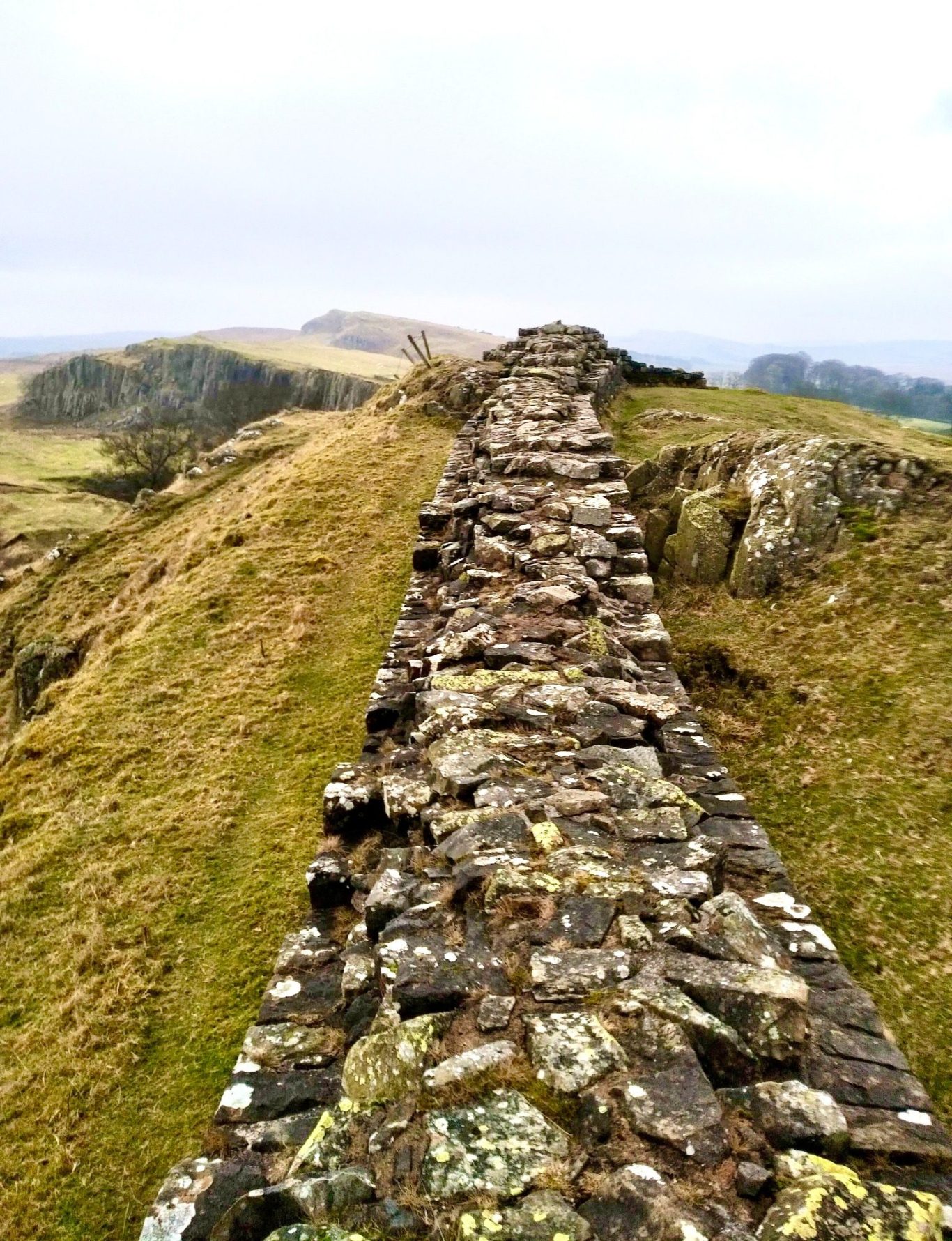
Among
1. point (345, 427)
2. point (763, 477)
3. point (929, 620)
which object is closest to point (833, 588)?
point (929, 620)

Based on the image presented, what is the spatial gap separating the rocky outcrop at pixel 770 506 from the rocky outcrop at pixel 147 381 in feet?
439

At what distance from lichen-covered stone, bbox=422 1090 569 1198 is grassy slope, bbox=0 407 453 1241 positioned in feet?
17.3

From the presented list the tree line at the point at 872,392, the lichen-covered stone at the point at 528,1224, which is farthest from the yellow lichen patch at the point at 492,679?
the tree line at the point at 872,392

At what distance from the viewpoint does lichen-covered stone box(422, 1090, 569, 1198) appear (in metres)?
3.29

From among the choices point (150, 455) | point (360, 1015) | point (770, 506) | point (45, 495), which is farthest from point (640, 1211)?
point (150, 455)

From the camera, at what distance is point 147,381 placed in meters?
159

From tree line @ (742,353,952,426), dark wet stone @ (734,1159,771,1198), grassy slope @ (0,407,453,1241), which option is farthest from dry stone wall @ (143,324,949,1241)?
tree line @ (742,353,952,426)

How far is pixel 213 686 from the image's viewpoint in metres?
15.8

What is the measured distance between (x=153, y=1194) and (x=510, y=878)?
526 centimetres

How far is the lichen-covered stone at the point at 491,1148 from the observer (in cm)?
329

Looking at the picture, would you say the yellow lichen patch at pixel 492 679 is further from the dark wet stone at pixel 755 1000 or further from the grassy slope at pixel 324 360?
the grassy slope at pixel 324 360

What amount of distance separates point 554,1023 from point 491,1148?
75 cm

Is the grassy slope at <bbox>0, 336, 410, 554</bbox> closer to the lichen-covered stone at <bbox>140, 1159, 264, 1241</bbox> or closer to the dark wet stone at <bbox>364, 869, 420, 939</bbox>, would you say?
the dark wet stone at <bbox>364, 869, 420, 939</bbox>

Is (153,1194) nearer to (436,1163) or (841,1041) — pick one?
(436,1163)
